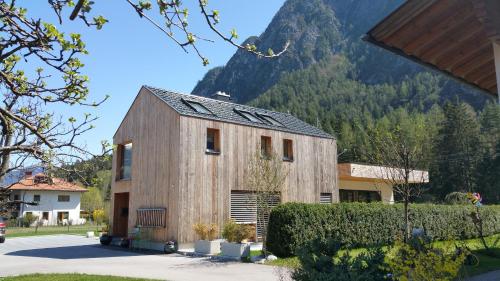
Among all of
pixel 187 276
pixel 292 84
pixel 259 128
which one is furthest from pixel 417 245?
pixel 292 84

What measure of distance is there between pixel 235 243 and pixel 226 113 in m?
8.04

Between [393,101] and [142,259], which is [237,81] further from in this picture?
[142,259]

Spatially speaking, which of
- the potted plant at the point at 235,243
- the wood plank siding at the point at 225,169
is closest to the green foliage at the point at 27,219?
the wood plank siding at the point at 225,169

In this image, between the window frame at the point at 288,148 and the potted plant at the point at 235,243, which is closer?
the potted plant at the point at 235,243

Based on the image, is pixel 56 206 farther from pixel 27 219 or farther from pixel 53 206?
pixel 27 219

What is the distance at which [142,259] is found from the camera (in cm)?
1475

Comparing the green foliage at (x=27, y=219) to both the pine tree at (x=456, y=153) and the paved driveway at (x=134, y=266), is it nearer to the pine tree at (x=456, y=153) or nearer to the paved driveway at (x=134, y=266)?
the paved driveway at (x=134, y=266)

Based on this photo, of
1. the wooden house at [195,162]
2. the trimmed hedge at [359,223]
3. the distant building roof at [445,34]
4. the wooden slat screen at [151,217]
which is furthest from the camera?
the wooden slat screen at [151,217]

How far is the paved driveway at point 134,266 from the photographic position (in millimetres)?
10930

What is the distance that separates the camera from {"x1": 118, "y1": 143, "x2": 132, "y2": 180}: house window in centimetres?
2185

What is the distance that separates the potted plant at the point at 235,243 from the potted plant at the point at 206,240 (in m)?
0.93

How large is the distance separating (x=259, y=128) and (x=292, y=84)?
312 ft

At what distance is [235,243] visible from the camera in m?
14.4

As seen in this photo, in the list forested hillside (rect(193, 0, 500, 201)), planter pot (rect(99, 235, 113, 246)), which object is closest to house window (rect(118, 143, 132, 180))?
planter pot (rect(99, 235, 113, 246))
